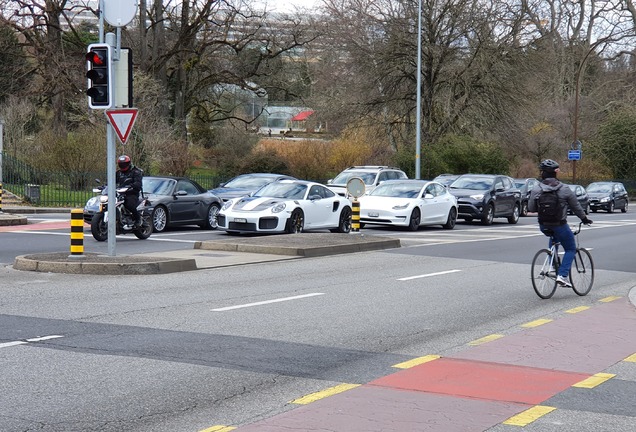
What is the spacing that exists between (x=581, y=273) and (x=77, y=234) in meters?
7.80

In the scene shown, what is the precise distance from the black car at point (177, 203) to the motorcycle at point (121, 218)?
1.71 meters

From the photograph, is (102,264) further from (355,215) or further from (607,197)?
(607,197)

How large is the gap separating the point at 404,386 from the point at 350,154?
145ft

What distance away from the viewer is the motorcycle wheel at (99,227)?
20547mm

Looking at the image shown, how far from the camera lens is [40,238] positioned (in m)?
21.7

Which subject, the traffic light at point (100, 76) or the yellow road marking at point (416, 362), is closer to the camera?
the yellow road marking at point (416, 362)

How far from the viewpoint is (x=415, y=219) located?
92.0ft

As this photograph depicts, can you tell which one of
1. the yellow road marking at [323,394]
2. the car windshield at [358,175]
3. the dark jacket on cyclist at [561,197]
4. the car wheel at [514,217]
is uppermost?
the car windshield at [358,175]

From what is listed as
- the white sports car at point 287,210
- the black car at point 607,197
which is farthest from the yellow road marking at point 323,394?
the black car at point 607,197

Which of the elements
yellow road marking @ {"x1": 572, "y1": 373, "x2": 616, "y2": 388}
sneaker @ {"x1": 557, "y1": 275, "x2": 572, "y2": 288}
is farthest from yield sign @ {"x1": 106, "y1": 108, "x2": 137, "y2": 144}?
yellow road marking @ {"x1": 572, "y1": 373, "x2": 616, "y2": 388}

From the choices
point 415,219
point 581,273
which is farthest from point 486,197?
point 581,273

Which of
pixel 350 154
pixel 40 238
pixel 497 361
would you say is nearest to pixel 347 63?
pixel 350 154

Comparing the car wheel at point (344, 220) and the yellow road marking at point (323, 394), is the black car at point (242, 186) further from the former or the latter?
the yellow road marking at point (323, 394)

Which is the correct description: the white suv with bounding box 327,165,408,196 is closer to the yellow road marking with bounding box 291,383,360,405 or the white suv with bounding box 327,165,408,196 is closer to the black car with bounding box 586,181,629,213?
the black car with bounding box 586,181,629,213
